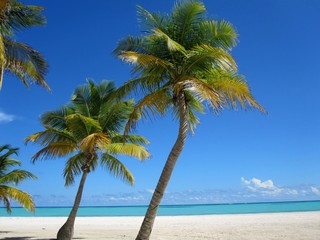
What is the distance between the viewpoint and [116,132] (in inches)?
641

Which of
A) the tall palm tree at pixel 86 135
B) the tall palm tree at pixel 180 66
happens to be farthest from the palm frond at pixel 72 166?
the tall palm tree at pixel 180 66

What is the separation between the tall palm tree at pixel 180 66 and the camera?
10.3 metres

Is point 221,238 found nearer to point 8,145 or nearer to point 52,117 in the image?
point 52,117

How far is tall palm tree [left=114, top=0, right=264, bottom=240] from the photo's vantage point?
10258 millimetres

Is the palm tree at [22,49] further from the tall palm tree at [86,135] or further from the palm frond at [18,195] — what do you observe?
the palm frond at [18,195]

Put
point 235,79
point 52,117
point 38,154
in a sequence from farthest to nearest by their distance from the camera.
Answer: point 52,117
point 38,154
point 235,79

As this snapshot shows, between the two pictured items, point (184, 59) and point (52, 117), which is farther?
point (52, 117)

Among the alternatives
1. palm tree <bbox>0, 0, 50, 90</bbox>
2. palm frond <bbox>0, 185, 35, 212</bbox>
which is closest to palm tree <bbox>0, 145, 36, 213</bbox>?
palm frond <bbox>0, 185, 35, 212</bbox>

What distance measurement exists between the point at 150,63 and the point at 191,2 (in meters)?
2.38

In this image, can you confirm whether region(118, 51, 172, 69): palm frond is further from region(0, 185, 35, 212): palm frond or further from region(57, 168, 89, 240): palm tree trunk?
region(0, 185, 35, 212): palm frond

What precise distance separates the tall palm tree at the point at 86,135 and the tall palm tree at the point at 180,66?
3.22 metres

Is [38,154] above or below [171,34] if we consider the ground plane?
below

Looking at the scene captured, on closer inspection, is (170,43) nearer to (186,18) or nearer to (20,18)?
A: (186,18)

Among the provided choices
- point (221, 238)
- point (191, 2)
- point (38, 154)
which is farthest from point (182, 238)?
point (191, 2)
